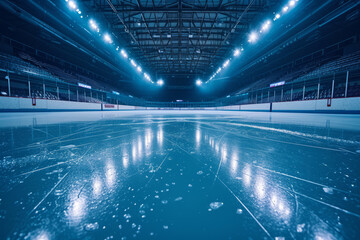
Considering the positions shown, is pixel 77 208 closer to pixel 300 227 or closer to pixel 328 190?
pixel 300 227

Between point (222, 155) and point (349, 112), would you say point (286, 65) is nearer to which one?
point (349, 112)

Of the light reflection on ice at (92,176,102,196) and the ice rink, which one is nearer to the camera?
the ice rink

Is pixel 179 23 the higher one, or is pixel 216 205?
pixel 179 23

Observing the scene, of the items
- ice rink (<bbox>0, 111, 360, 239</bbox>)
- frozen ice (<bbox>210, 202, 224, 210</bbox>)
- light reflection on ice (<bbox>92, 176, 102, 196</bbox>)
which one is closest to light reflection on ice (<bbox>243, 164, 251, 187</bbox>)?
ice rink (<bbox>0, 111, 360, 239</bbox>)

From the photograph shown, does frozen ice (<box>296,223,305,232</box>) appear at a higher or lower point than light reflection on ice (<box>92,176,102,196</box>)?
higher

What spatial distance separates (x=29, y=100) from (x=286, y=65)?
75.1 ft

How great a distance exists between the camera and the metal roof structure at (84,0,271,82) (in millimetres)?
7230

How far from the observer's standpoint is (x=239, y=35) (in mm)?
10305

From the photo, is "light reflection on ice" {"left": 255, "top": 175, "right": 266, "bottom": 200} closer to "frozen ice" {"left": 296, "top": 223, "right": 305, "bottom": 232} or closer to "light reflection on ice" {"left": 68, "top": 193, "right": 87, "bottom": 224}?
"frozen ice" {"left": 296, "top": 223, "right": 305, "bottom": 232}

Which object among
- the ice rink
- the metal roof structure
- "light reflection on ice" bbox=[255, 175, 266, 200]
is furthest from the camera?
the metal roof structure

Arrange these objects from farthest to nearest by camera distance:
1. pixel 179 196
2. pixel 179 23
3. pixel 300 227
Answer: pixel 179 23 → pixel 179 196 → pixel 300 227

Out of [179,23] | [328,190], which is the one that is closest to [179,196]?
[328,190]

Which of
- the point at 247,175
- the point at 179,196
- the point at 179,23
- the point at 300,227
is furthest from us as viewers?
the point at 179,23

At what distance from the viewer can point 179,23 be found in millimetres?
8695
